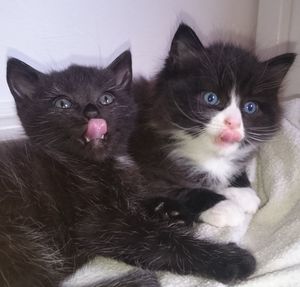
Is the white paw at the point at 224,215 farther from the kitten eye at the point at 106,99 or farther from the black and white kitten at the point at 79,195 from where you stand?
the kitten eye at the point at 106,99

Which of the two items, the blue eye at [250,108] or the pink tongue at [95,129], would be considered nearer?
the pink tongue at [95,129]

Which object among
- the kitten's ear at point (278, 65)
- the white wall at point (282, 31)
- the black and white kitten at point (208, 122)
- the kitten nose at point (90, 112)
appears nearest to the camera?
the kitten nose at point (90, 112)

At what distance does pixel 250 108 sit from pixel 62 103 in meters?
0.52

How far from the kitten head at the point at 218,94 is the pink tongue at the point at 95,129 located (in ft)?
0.76

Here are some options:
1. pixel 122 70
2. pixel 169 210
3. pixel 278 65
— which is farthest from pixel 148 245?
pixel 278 65

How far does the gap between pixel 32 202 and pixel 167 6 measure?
40.4 inches

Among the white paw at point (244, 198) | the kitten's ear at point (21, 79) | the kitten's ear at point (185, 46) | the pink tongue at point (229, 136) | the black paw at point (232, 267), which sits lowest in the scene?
the black paw at point (232, 267)

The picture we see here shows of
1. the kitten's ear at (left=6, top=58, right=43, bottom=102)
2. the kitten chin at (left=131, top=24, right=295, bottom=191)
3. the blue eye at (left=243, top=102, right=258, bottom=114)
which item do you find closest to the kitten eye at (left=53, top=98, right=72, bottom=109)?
the kitten's ear at (left=6, top=58, right=43, bottom=102)

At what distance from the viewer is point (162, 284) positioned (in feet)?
3.44

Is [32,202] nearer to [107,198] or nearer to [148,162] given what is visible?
[107,198]

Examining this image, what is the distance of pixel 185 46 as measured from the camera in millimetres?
1300

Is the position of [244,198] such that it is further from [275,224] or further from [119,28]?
[119,28]

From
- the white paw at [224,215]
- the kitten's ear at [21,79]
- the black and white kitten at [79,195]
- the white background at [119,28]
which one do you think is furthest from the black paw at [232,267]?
the white background at [119,28]

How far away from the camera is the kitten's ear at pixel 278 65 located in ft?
4.35
